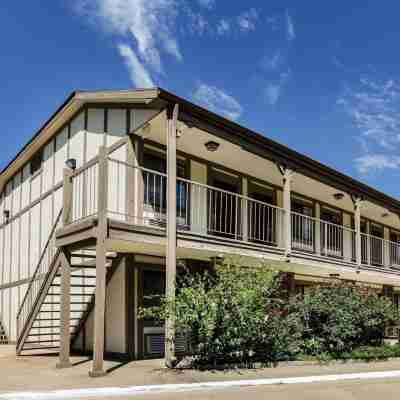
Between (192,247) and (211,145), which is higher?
(211,145)

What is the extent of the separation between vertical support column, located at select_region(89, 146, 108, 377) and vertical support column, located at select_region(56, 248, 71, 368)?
4.97ft

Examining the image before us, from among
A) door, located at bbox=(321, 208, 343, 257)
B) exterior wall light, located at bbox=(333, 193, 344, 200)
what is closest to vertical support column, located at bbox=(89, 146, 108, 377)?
exterior wall light, located at bbox=(333, 193, 344, 200)

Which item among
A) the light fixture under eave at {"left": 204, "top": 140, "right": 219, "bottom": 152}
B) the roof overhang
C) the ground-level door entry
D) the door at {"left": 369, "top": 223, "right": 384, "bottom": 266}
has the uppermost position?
the roof overhang

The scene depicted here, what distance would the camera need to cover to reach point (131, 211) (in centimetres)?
1320

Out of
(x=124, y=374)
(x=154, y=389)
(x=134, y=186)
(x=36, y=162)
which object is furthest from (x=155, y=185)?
(x=154, y=389)

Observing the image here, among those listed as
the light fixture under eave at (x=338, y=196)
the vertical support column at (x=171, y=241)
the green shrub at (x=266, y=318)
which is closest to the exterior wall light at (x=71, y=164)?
the vertical support column at (x=171, y=241)

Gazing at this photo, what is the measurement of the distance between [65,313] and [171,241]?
262 centimetres

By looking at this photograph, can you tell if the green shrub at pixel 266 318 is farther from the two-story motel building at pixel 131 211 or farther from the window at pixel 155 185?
the window at pixel 155 185

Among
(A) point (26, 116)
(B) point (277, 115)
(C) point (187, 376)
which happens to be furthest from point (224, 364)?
(B) point (277, 115)

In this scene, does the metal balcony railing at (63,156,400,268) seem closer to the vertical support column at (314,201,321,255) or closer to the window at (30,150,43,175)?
the vertical support column at (314,201,321,255)

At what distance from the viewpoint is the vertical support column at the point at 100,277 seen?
399 inches

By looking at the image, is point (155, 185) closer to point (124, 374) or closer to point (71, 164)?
point (71, 164)

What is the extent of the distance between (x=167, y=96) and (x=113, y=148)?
269 cm

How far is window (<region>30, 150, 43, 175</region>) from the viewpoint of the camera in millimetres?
18066
